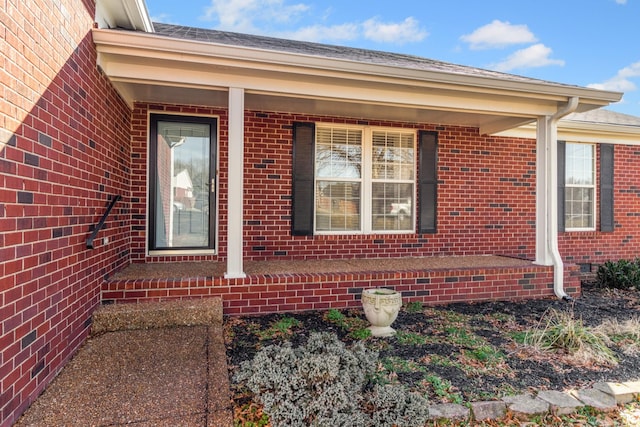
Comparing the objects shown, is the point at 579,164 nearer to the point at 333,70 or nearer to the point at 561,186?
the point at 561,186

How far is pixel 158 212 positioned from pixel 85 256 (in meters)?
1.76

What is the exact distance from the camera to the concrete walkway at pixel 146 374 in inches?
77.0

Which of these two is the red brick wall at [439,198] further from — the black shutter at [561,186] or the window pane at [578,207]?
the window pane at [578,207]

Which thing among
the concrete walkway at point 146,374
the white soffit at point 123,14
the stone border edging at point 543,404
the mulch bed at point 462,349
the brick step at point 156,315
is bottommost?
the stone border edging at point 543,404

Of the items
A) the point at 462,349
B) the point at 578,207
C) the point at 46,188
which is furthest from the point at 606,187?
the point at 46,188

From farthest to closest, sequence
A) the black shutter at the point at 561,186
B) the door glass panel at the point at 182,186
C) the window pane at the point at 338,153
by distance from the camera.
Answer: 1. the black shutter at the point at 561,186
2. the window pane at the point at 338,153
3. the door glass panel at the point at 182,186

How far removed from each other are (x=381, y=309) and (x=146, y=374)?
1.93m

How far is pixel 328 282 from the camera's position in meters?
4.15

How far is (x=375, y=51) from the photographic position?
6.73 metres

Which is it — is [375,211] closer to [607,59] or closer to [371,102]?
[371,102]

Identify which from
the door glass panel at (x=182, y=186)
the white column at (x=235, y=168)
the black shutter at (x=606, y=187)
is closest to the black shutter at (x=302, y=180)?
the door glass panel at (x=182, y=186)

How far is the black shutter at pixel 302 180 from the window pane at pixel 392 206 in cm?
104

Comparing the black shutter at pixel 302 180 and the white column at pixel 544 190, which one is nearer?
the white column at pixel 544 190

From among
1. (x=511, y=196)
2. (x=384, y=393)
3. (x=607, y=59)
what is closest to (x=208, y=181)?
(x=384, y=393)
